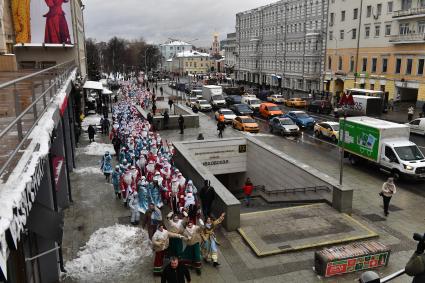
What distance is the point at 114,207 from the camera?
45.2ft

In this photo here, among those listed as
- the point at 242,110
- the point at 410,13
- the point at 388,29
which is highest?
the point at 410,13

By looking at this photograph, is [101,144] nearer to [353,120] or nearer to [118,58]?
[353,120]

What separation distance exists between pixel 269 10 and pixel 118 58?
58631mm

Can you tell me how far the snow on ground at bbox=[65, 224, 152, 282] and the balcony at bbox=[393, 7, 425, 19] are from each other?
1592 inches

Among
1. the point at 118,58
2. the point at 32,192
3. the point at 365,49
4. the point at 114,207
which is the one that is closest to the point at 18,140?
the point at 32,192

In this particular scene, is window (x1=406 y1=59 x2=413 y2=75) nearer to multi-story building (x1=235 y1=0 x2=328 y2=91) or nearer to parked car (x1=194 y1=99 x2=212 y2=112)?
multi-story building (x1=235 y1=0 x2=328 y2=91)

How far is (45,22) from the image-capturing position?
3284 centimetres

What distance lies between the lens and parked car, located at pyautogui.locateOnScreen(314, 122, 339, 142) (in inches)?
1034

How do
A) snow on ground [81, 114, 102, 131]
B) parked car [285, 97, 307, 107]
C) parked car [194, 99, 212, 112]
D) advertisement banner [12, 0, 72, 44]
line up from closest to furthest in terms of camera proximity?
advertisement banner [12, 0, 72, 44], snow on ground [81, 114, 102, 131], parked car [194, 99, 212, 112], parked car [285, 97, 307, 107]

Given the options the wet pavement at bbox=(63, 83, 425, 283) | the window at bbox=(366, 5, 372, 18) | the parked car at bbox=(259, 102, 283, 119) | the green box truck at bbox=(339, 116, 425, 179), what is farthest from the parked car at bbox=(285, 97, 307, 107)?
the green box truck at bbox=(339, 116, 425, 179)

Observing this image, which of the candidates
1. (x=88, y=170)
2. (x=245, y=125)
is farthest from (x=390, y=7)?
(x=88, y=170)

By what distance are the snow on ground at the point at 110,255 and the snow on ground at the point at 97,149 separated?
11245mm

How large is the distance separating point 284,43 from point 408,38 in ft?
94.3

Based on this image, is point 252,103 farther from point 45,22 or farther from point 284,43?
point 284,43
